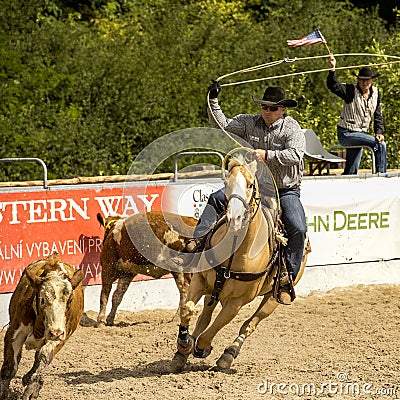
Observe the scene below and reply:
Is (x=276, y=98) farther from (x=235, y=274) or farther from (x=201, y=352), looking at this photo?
(x=201, y=352)

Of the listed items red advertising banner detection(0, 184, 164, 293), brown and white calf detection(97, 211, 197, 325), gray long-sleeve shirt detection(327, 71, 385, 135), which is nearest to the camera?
red advertising banner detection(0, 184, 164, 293)

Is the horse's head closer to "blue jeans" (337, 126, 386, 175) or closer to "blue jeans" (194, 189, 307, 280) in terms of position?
"blue jeans" (194, 189, 307, 280)

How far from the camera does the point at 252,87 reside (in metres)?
21.0

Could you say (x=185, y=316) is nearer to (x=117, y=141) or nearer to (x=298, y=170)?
(x=298, y=170)

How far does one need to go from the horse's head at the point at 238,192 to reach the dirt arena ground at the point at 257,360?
1.50 meters

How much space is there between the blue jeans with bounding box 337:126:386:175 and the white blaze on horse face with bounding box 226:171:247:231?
6.47 m

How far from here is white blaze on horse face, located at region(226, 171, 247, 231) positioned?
23.4ft

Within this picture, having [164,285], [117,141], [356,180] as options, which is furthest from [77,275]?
[117,141]

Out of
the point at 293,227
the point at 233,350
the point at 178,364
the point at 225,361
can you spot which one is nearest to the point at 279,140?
Answer: the point at 293,227

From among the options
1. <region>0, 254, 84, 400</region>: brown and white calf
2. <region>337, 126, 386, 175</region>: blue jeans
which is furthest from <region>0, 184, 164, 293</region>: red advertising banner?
<region>337, 126, 386, 175</region>: blue jeans

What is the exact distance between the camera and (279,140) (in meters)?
8.37

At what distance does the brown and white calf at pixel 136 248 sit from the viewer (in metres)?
10.5

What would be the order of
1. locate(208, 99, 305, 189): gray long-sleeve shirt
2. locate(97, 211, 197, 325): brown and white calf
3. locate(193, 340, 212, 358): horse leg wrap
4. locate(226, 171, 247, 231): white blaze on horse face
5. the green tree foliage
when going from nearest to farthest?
locate(226, 171, 247, 231): white blaze on horse face → locate(193, 340, 212, 358): horse leg wrap → locate(208, 99, 305, 189): gray long-sleeve shirt → locate(97, 211, 197, 325): brown and white calf → the green tree foliage

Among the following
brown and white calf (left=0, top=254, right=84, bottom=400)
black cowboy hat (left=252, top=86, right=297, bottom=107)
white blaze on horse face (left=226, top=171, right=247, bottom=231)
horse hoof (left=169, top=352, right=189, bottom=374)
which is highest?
black cowboy hat (left=252, top=86, right=297, bottom=107)
